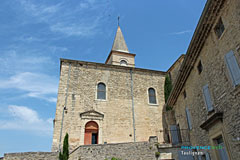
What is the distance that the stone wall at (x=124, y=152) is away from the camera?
10961mm

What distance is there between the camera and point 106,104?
56.3 ft

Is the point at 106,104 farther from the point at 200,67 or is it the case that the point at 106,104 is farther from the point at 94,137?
the point at 200,67

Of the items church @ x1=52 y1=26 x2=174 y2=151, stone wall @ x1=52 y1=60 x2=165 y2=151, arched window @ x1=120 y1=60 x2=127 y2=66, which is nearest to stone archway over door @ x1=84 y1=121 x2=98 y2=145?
church @ x1=52 y1=26 x2=174 y2=151

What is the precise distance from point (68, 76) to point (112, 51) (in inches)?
508

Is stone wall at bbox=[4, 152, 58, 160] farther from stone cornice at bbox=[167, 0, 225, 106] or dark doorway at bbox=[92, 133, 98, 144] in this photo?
stone cornice at bbox=[167, 0, 225, 106]

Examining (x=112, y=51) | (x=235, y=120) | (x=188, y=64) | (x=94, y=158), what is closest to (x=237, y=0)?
(x=235, y=120)

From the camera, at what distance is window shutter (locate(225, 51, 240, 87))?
5.72 metres

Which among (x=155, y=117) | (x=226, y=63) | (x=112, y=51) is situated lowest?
(x=226, y=63)

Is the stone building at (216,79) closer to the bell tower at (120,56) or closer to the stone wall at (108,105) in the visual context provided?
the stone wall at (108,105)

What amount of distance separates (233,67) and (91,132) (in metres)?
12.7

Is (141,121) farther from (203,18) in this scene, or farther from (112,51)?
(112,51)

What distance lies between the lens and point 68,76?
17094 millimetres

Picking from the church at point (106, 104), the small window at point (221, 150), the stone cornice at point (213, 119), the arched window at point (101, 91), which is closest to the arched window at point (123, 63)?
the church at point (106, 104)

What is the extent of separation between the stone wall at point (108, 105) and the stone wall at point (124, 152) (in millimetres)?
4174
